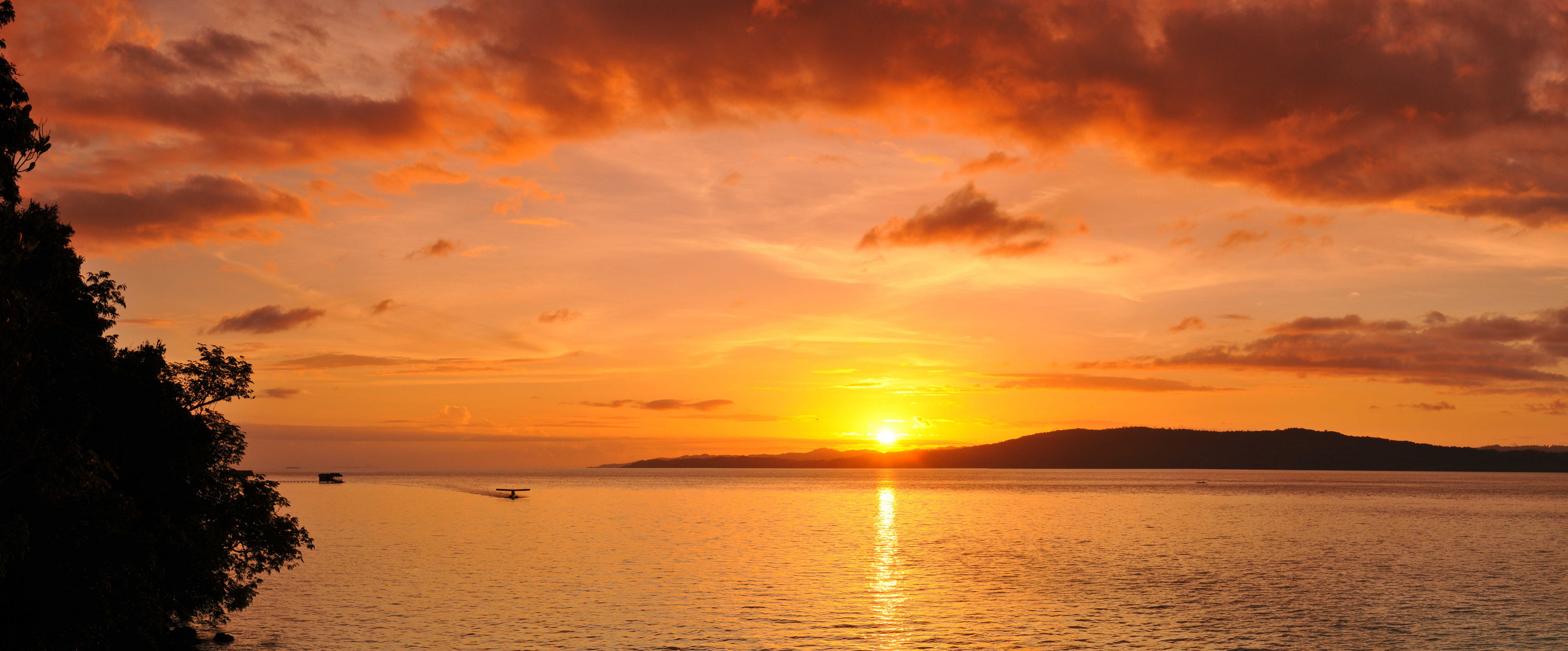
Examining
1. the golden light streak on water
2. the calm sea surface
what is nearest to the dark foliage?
the calm sea surface

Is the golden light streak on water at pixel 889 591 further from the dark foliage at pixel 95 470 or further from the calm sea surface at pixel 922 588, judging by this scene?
the dark foliage at pixel 95 470

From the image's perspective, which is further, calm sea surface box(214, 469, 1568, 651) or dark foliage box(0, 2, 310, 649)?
calm sea surface box(214, 469, 1568, 651)

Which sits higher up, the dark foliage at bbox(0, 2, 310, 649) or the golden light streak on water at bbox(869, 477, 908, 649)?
the dark foliage at bbox(0, 2, 310, 649)

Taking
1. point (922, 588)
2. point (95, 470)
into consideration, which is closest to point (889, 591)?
point (922, 588)

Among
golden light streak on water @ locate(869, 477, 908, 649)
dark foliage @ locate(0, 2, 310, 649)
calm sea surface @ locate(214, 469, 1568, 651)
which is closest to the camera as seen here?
dark foliage @ locate(0, 2, 310, 649)

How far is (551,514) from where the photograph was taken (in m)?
179

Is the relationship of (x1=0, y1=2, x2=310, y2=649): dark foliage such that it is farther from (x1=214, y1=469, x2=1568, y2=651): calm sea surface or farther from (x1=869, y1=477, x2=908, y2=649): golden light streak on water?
(x1=869, y1=477, x2=908, y2=649): golden light streak on water

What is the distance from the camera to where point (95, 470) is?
30.3 metres

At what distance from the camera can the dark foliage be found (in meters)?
28.3

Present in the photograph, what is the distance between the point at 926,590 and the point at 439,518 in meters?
111

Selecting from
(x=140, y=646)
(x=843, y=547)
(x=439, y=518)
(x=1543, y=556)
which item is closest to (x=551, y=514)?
(x=439, y=518)

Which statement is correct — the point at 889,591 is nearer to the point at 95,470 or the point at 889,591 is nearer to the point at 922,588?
the point at 922,588

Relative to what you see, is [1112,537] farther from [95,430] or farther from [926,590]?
[95,430]

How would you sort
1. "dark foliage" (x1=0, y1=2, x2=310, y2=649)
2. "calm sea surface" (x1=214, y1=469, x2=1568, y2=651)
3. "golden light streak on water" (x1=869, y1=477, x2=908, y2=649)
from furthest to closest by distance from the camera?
"golden light streak on water" (x1=869, y1=477, x2=908, y2=649)
"calm sea surface" (x1=214, y1=469, x2=1568, y2=651)
"dark foliage" (x1=0, y1=2, x2=310, y2=649)
